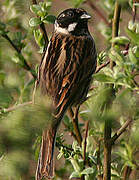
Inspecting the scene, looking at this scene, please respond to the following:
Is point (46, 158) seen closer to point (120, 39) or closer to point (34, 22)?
point (34, 22)

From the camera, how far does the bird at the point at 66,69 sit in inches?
76.3

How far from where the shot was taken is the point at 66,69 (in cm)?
224

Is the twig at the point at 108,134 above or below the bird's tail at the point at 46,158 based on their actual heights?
above

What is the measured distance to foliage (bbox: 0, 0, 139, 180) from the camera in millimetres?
627

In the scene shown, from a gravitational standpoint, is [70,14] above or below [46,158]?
above

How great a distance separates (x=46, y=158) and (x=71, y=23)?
112 cm

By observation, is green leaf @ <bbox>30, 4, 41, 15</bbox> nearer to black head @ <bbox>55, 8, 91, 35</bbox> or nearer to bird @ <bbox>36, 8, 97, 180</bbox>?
bird @ <bbox>36, 8, 97, 180</bbox>

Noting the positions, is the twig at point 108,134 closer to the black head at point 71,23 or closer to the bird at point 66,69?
the bird at point 66,69

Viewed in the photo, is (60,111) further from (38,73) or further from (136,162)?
(136,162)

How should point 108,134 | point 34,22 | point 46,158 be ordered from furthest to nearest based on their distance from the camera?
point 46,158 < point 34,22 < point 108,134

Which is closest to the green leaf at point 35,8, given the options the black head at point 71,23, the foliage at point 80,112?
the foliage at point 80,112

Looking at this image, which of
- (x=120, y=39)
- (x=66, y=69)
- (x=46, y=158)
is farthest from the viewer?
(x=66, y=69)

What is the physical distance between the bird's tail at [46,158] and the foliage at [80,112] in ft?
0.11

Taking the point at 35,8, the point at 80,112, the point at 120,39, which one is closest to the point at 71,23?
the point at 35,8
